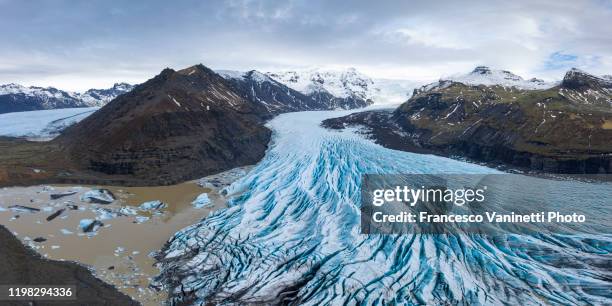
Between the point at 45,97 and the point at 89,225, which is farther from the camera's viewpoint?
the point at 45,97

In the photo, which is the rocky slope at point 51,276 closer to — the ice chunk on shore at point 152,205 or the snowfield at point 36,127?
the ice chunk on shore at point 152,205

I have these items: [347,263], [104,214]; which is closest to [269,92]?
[104,214]

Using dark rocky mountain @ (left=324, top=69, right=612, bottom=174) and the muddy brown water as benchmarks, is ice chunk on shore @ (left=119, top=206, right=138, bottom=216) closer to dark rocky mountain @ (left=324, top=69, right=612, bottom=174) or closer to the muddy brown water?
the muddy brown water

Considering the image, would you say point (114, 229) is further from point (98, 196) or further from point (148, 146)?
point (148, 146)

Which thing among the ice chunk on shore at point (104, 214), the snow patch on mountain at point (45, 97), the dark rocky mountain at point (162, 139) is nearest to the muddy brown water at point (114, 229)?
the ice chunk on shore at point (104, 214)

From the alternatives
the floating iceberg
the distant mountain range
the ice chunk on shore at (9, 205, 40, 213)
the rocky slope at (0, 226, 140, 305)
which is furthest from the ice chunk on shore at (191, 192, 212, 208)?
the rocky slope at (0, 226, 140, 305)

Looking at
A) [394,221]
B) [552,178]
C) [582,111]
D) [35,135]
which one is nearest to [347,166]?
[394,221]

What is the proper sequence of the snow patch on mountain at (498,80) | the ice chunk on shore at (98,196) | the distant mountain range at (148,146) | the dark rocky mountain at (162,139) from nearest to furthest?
the ice chunk on shore at (98,196)
the distant mountain range at (148,146)
the dark rocky mountain at (162,139)
the snow patch on mountain at (498,80)
